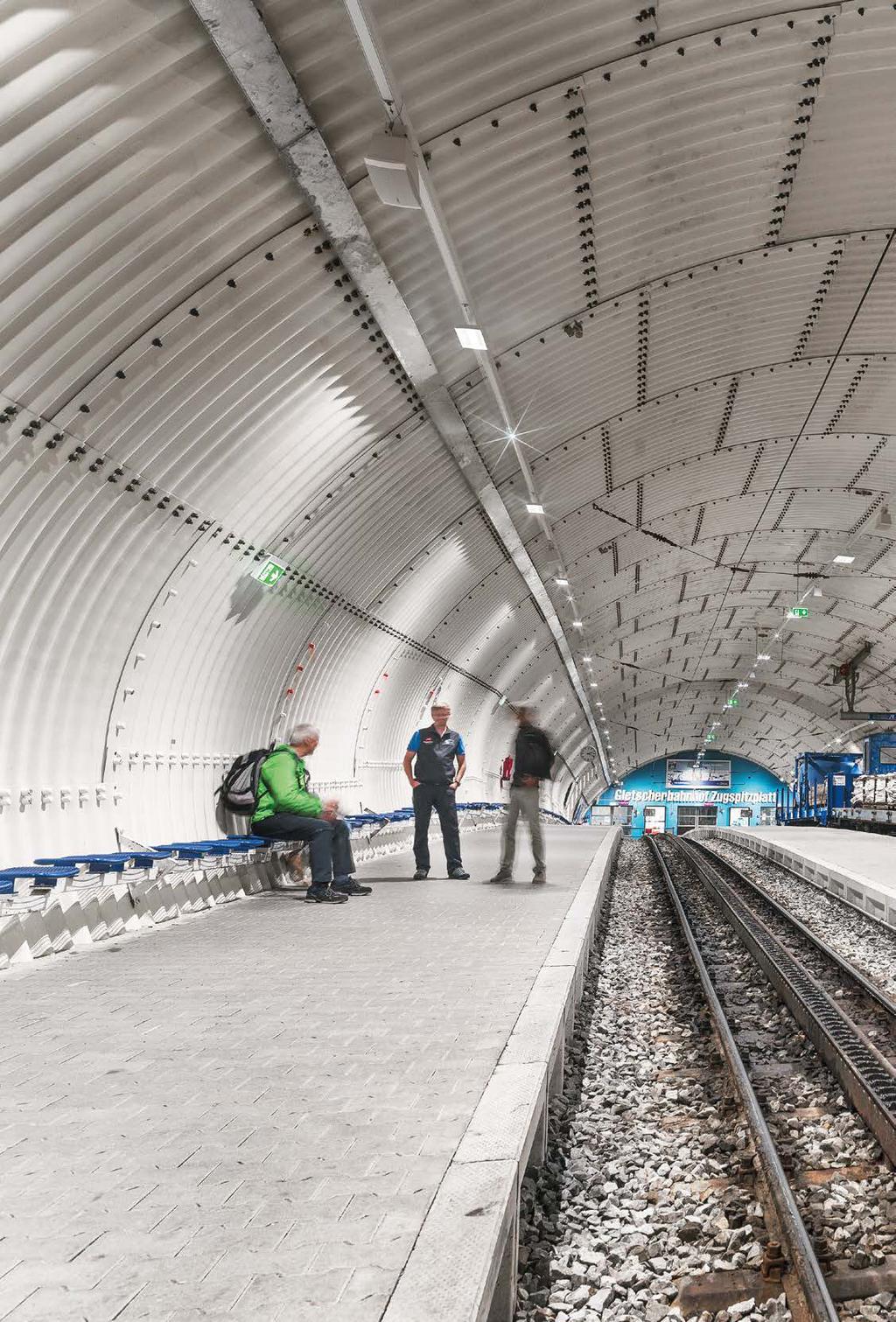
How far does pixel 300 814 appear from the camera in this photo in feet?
33.8

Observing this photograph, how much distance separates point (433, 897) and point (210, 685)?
2.96 m

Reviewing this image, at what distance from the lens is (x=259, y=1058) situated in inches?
185

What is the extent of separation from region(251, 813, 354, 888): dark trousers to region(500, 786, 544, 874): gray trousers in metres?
1.83

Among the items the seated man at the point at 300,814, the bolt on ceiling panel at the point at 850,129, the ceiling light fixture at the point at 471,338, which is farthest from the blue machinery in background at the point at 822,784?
the ceiling light fixture at the point at 471,338

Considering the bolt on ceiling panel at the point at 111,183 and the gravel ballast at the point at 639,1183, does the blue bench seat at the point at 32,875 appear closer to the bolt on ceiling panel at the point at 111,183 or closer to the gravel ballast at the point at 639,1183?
the bolt on ceiling panel at the point at 111,183

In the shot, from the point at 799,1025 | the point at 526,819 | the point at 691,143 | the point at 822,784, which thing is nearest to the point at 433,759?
the point at 526,819

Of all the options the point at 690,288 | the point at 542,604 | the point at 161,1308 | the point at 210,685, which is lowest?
the point at 161,1308

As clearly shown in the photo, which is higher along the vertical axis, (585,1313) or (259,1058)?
(259,1058)

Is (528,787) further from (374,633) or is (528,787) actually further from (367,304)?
(367,304)

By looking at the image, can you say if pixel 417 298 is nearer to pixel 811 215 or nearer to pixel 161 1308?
pixel 811 215

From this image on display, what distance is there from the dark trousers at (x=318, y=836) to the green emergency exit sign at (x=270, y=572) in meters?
2.24

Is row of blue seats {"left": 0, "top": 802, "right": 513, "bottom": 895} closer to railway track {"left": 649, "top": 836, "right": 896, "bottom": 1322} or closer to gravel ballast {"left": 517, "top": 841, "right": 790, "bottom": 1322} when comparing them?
gravel ballast {"left": 517, "top": 841, "right": 790, "bottom": 1322}

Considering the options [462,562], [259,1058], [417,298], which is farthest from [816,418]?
[259,1058]

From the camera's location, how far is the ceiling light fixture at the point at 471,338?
923 centimetres
